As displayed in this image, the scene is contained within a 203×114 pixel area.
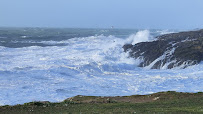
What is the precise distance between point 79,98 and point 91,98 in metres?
0.83

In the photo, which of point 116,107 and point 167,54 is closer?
point 116,107

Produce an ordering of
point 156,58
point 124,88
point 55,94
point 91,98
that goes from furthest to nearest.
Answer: point 156,58 < point 124,88 < point 55,94 < point 91,98

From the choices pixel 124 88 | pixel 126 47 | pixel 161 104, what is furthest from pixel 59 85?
pixel 126 47

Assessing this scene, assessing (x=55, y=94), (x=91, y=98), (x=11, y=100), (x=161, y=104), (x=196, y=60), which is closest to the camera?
(x=161, y=104)

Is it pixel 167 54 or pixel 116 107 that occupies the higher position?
pixel 116 107

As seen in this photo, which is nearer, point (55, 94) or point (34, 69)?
point (55, 94)

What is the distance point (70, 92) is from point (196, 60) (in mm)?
19758

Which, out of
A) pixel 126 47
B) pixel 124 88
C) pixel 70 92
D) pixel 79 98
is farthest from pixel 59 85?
pixel 126 47

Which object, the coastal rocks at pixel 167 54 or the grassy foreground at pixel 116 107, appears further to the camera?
the coastal rocks at pixel 167 54

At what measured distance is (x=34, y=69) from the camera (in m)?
34.2

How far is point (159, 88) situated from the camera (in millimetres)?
26938

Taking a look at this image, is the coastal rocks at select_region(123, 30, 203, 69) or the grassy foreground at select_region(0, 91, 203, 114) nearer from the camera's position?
the grassy foreground at select_region(0, 91, 203, 114)

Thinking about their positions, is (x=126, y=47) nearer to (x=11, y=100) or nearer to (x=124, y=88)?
(x=124, y=88)

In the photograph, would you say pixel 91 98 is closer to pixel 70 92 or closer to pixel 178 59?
pixel 70 92
